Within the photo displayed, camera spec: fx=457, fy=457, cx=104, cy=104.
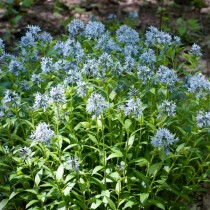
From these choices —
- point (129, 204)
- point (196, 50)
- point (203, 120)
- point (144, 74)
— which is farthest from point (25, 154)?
point (196, 50)

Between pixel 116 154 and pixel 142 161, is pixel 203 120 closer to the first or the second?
pixel 142 161

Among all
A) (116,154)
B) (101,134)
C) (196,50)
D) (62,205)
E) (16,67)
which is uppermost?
(196,50)

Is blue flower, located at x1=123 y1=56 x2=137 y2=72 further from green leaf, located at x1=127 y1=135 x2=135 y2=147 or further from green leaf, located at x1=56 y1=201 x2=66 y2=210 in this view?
green leaf, located at x1=56 y1=201 x2=66 y2=210

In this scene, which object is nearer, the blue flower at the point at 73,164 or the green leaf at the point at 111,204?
the blue flower at the point at 73,164

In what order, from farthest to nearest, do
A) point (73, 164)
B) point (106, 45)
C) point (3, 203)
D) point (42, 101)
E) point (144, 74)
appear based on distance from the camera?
point (106, 45)
point (144, 74)
point (3, 203)
point (42, 101)
point (73, 164)

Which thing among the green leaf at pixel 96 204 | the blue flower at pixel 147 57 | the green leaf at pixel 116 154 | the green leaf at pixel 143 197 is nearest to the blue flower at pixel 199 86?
the blue flower at pixel 147 57

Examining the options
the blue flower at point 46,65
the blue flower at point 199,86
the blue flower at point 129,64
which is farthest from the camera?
the blue flower at point 129,64

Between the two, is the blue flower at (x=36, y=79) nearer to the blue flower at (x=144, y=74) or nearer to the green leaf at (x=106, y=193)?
the blue flower at (x=144, y=74)

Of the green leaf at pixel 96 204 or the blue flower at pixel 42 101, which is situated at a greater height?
the blue flower at pixel 42 101

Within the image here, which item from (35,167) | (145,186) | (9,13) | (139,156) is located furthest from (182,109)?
(9,13)
